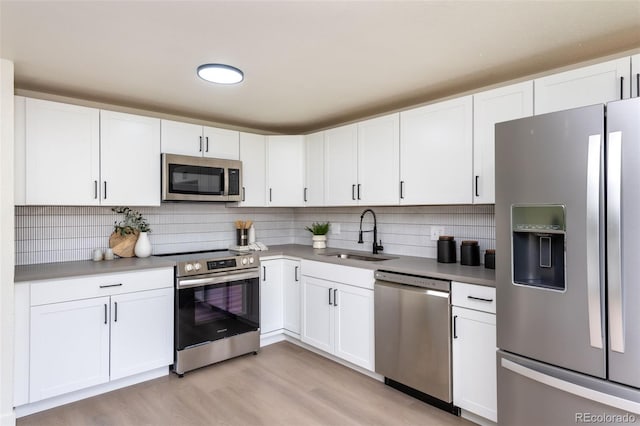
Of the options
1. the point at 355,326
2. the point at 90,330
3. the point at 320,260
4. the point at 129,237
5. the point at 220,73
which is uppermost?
the point at 220,73

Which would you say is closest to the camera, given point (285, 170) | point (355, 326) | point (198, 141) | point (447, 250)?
point (447, 250)

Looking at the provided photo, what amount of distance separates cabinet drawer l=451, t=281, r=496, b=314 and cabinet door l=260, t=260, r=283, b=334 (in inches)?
72.1

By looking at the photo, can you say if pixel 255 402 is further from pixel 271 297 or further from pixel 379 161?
pixel 379 161

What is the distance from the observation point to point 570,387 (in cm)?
167

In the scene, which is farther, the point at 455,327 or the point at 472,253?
the point at 472,253

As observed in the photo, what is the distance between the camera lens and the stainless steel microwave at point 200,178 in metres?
3.22

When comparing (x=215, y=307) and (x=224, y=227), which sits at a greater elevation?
(x=224, y=227)

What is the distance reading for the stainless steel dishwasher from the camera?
7.86 ft

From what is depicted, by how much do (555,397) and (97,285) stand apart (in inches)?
113

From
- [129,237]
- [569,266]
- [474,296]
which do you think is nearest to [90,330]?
[129,237]

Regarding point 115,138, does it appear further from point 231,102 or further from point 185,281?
point 185,281

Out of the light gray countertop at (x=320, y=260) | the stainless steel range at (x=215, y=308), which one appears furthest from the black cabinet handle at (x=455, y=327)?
the stainless steel range at (x=215, y=308)

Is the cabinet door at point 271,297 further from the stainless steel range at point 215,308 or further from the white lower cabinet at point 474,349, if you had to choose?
the white lower cabinet at point 474,349

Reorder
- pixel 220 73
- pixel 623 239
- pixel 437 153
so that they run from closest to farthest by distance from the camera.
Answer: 1. pixel 623 239
2. pixel 220 73
3. pixel 437 153
